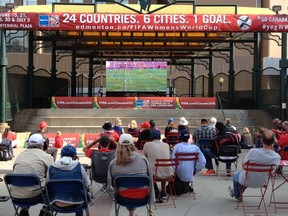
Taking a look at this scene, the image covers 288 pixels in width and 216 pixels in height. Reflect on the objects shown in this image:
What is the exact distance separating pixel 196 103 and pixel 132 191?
18.4m

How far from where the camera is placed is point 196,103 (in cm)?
2481

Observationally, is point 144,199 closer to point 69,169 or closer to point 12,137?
point 69,169

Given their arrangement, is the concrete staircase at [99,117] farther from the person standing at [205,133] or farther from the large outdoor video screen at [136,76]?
the person standing at [205,133]

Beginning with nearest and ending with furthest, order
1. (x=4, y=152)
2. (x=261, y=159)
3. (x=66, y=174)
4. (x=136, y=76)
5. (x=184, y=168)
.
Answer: (x=66, y=174)
(x=261, y=159)
(x=184, y=168)
(x=4, y=152)
(x=136, y=76)

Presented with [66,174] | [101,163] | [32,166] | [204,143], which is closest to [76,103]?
[204,143]

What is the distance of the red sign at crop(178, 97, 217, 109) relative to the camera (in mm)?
24734

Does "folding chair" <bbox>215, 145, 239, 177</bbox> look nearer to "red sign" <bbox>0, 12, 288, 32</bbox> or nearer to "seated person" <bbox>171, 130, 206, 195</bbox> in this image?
"seated person" <bbox>171, 130, 206, 195</bbox>

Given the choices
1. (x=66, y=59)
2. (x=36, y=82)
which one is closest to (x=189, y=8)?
(x=36, y=82)

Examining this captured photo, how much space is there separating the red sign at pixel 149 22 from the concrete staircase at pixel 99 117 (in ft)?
13.4

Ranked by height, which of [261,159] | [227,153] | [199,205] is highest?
[261,159]

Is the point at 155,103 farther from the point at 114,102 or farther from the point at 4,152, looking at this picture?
the point at 4,152

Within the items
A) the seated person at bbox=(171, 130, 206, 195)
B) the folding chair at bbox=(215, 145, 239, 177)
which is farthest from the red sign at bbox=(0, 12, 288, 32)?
the seated person at bbox=(171, 130, 206, 195)

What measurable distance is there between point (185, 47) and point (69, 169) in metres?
27.5

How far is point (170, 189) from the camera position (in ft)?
29.4
